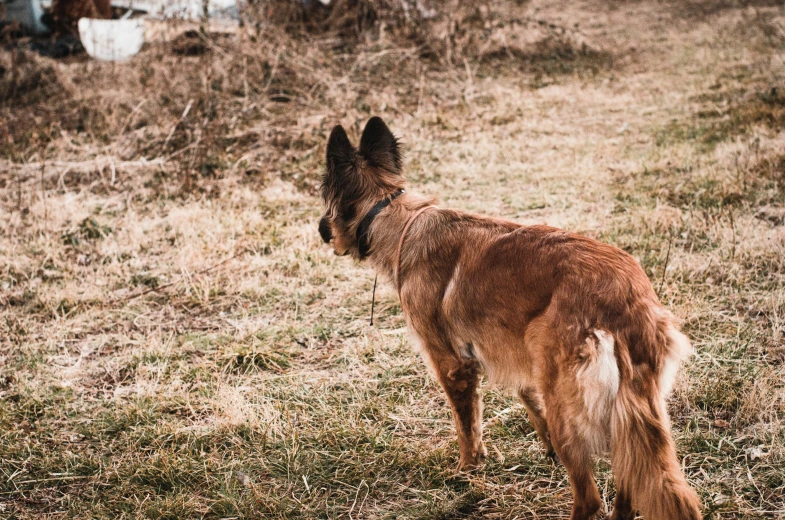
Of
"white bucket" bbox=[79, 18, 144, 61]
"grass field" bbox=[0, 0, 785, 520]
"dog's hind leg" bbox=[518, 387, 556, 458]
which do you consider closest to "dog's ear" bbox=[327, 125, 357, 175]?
"grass field" bbox=[0, 0, 785, 520]

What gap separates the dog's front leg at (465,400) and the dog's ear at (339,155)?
47.5 inches

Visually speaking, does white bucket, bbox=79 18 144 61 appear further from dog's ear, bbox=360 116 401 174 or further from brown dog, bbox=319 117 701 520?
brown dog, bbox=319 117 701 520

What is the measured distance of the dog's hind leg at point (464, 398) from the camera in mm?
3035

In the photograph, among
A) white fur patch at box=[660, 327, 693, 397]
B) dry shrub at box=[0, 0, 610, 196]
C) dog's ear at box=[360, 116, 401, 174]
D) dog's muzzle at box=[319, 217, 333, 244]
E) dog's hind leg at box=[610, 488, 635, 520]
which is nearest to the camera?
white fur patch at box=[660, 327, 693, 397]

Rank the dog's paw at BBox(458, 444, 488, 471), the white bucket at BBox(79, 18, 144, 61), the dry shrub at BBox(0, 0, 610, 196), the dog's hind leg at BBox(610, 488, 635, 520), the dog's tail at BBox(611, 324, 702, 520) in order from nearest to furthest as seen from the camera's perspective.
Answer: the dog's tail at BBox(611, 324, 702, 520), the dog's hind leg at BBox(610, 488, 635, 520), the dog's paw at BBox(458, 444, 488, 471), the dry shrub at BBox(0, 0, 610, 196), the white bucket at BBox(79, 18, 144, 61)

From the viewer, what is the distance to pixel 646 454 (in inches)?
85.5

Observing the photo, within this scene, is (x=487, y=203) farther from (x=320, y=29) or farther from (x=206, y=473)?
(x=320, y=29)

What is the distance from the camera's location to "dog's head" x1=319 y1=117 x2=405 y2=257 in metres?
3.45

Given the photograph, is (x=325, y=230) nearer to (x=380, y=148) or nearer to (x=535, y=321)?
(x=380, y=148)

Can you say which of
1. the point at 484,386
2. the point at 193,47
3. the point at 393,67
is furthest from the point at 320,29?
the point at 484,386

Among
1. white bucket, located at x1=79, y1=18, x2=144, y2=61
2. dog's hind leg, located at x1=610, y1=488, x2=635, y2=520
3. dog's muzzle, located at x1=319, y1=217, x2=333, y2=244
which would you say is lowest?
dog's hind leg, located at x1=610, y1=488, x2=635, y2=520

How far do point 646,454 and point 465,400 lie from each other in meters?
1.08

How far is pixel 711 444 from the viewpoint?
3.14 m

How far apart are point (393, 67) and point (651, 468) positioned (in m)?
9.71
